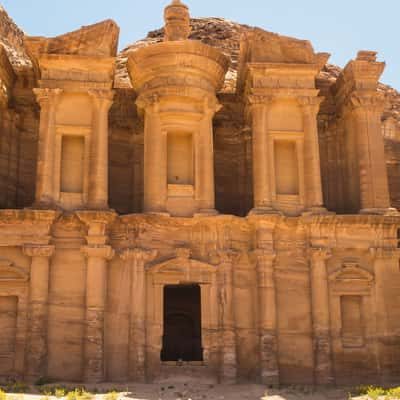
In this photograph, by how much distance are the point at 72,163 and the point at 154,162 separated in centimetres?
255

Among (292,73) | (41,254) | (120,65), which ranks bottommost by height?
(41,254)

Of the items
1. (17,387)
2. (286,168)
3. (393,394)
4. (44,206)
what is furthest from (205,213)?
(393,394)

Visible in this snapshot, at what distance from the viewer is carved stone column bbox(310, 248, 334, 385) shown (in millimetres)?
19766

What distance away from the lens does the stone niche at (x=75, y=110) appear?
67.9 feet

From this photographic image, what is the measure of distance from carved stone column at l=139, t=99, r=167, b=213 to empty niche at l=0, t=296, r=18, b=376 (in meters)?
4.75

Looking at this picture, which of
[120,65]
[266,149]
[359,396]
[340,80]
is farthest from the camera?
[120,65]

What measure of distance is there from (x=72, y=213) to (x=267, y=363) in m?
7.04

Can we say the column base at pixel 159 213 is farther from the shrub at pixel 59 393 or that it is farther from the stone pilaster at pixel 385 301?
the stone pilaster at pixel 385 301

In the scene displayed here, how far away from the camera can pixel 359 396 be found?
56.5 ft

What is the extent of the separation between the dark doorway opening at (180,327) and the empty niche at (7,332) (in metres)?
7.32

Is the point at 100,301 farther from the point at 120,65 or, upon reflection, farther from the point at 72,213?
the point at 120,65

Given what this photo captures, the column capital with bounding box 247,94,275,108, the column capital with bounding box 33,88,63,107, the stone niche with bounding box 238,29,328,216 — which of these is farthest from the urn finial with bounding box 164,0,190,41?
the column capital with bounding box 33,88,63,107

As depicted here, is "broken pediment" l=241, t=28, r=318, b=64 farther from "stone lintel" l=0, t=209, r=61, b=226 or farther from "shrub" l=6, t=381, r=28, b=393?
"shrub" l=6, t=381, r=28, b=393

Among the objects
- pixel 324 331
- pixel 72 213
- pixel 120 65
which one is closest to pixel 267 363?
pixel 324 331
